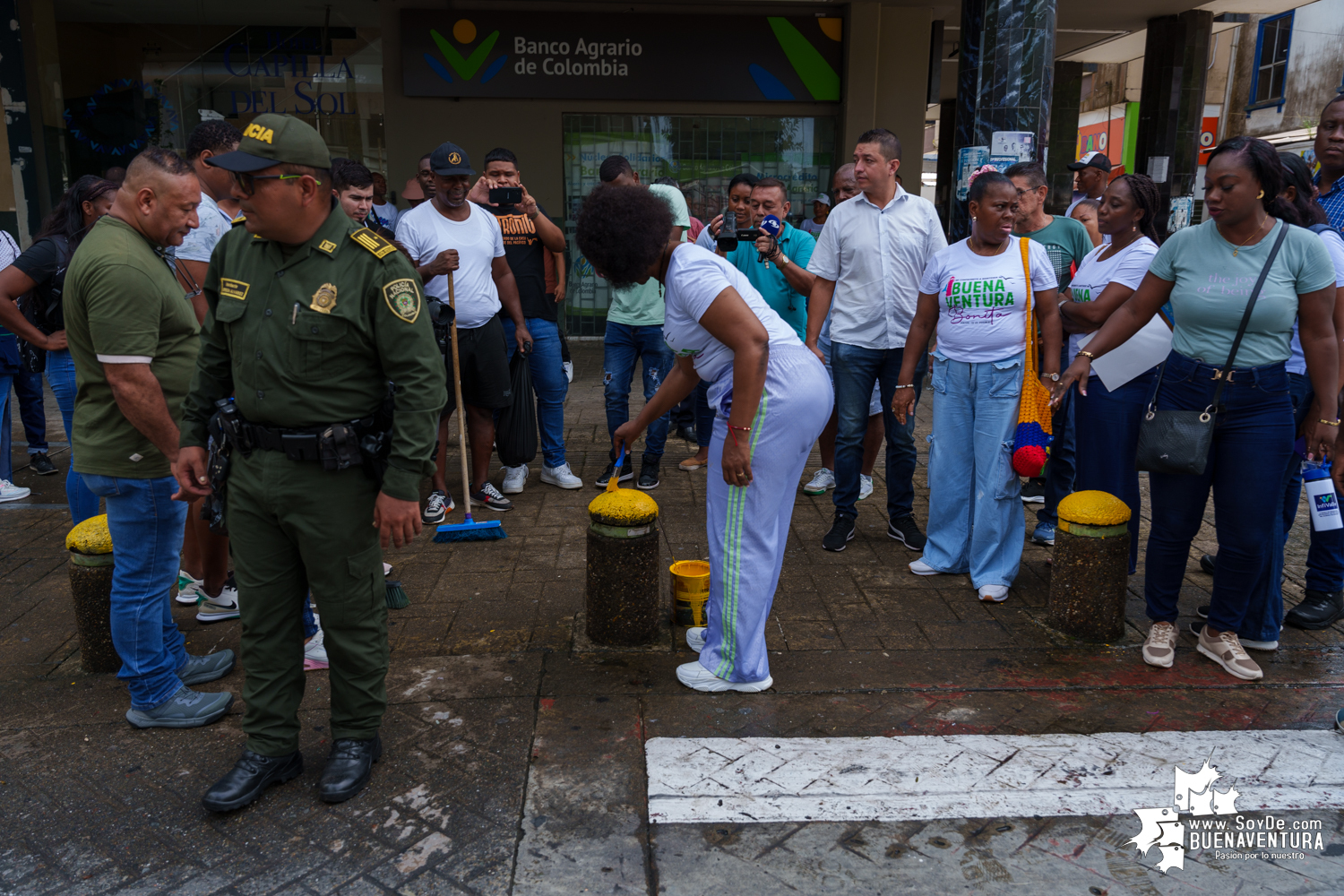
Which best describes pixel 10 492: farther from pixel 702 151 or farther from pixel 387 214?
pixel 702 151

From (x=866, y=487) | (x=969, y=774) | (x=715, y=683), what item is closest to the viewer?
(x=969, y=774)

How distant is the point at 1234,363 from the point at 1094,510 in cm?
79

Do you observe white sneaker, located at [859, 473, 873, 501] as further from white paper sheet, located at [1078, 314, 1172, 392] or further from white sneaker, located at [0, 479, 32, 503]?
white sneaker, located at [0, 479, 32, 503]

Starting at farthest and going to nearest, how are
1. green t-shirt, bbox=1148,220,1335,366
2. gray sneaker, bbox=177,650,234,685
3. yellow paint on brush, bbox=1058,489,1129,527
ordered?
yellow paint on brush, bbox=1058,489,1129,527 < gray sneaker, bbox=177,650,234,685 < green t-shirt, bbox=1148,220,1335,366

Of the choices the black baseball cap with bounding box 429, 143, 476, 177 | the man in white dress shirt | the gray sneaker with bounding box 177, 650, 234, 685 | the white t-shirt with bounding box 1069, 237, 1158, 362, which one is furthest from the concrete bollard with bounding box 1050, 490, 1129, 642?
the black baseball cap with bounding box 429, 143, 476, 177

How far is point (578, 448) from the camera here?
7777mm

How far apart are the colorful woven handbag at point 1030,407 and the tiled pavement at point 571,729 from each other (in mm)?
729

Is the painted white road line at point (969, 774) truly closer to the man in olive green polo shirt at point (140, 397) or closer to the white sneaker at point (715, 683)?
the white sneaker at point (715, 683)

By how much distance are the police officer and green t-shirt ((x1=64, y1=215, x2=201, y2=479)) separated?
36cm

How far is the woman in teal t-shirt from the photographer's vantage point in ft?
11.8

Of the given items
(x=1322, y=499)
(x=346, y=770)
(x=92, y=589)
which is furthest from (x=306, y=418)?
(x=1322, y=499)

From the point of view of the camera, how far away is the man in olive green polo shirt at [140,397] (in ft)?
10.7

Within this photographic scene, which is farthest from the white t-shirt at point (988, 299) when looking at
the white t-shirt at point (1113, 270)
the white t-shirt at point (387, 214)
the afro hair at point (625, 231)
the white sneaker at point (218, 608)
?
the white t-shirt at point (387, 214)

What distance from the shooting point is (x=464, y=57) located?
11.7 metres
